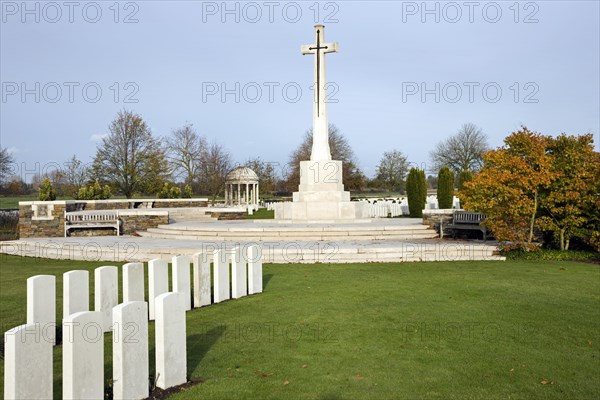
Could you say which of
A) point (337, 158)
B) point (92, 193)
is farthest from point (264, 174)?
point (92, 193)

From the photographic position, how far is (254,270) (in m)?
7.83

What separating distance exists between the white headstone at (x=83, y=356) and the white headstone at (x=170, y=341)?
0.63 m

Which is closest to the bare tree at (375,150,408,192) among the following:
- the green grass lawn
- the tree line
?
the tree line

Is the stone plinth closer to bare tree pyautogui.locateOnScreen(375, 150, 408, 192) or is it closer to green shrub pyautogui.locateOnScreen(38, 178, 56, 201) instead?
green shrub pyautogui.locateOnScreen(38, 178, 56, 201)

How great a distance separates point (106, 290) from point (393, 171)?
5631cm

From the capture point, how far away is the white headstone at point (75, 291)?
17.5 ft

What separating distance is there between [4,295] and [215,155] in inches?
1751

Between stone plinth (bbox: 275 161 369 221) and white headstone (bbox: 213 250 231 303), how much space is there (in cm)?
1108

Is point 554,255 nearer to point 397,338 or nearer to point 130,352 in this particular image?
point 397,338

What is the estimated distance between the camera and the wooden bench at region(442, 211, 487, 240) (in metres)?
15.0

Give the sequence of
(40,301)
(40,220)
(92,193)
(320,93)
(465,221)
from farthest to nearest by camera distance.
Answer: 1. (92,193)
2. (320,93)
3. (40,220)
4. (465,221)
5. (40,301)

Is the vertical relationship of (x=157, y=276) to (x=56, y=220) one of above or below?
below

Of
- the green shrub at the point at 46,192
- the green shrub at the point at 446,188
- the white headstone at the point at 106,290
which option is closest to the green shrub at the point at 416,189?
the green shrub at the point at 446,188

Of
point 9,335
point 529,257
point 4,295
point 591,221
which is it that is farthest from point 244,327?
point 591,221
